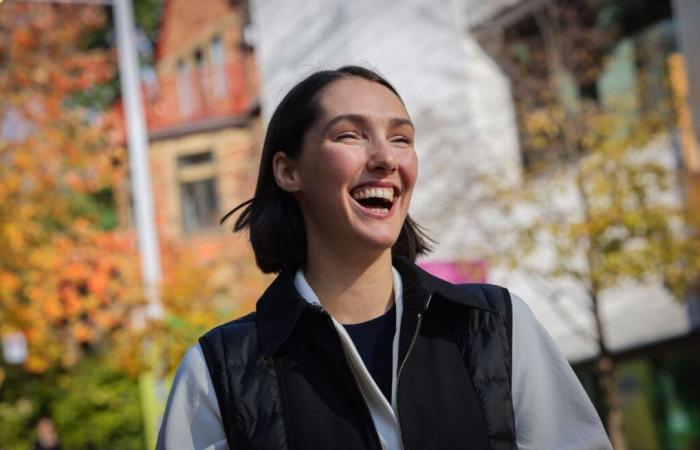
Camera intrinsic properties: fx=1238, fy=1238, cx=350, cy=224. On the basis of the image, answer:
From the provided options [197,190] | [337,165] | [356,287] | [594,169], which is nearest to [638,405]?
[594,169]

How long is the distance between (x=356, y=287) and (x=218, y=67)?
25594 millimetres

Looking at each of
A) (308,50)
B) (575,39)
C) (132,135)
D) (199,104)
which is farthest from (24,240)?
(199,104)

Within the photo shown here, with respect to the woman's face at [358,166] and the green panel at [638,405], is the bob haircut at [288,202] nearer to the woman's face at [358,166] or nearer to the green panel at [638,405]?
the woman's face at [358,166]

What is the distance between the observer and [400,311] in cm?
260

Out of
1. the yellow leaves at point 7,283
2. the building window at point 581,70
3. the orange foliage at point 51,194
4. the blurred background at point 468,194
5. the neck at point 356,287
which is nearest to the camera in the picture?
the neck at point 356,287

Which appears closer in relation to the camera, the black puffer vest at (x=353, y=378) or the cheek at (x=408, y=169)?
the black puffer vest at (x=353, y=378)

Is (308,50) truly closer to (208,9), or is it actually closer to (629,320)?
(629,320)

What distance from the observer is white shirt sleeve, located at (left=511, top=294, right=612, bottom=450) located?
2.49m

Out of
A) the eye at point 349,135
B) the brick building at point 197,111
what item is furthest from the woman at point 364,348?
the brick building at point 197,111

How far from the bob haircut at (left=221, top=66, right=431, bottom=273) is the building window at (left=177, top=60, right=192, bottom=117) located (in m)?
25.8

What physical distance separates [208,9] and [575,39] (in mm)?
15781

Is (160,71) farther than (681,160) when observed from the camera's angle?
Yes

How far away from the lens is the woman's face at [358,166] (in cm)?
259

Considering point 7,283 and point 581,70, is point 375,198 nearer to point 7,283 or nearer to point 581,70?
point 581,70
